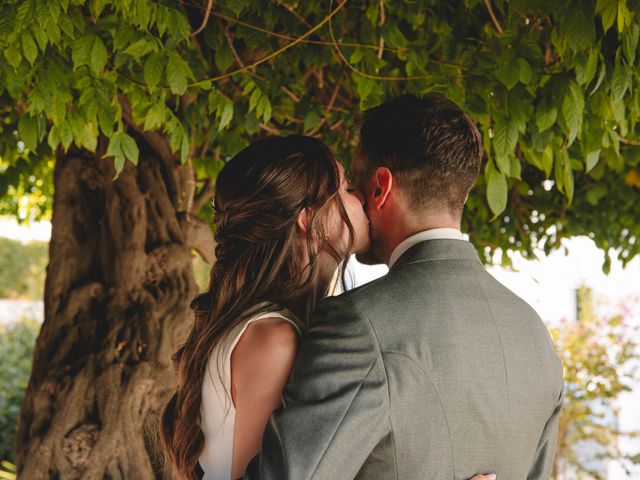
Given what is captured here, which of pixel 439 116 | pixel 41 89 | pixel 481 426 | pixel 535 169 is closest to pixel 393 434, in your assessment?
pixel 481 426

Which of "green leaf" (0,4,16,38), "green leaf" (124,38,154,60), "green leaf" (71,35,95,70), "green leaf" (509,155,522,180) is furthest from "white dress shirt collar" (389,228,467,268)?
"green leaf" (0,4,16,38)

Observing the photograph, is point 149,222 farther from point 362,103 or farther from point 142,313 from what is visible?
point 362,103

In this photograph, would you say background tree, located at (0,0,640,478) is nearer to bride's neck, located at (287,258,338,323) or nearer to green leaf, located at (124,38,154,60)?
green leaf, located at (124,38,154,60)

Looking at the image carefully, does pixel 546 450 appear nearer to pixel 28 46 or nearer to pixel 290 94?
pixel 28 46

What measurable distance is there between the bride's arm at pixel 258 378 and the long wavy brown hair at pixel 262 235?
0.13m

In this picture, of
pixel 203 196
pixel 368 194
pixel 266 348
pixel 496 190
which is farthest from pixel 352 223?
pixel 203 196

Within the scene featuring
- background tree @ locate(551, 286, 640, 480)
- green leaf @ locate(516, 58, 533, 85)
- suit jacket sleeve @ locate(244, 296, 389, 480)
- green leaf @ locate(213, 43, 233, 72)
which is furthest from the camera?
background tree @ locate(551, 286, 640, 480)

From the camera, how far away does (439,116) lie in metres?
1.79

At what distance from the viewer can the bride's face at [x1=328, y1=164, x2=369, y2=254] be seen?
1.90 meters

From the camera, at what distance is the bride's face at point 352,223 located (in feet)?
6.23

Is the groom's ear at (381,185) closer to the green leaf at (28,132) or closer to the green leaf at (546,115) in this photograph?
the green leaf at (546,115)

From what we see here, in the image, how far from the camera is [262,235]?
1854 mm

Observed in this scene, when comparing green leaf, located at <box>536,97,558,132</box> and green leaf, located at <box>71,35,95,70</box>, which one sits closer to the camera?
green leaf, located at <box>71,35,95,70</box>

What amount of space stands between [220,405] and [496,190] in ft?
3.93
